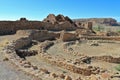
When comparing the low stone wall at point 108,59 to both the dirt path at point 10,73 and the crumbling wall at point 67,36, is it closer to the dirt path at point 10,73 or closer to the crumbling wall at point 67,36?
the dirt path at point 10,73

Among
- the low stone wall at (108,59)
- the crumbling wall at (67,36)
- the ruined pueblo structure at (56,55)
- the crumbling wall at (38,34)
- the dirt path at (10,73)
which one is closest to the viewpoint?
the dirt path at (10,73)

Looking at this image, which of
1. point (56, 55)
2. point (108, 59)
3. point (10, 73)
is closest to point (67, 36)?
point (56, 55)

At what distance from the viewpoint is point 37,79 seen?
10469mm

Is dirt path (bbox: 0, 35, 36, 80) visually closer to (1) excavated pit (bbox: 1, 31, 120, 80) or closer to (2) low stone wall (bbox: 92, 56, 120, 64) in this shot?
(1) excavated pit (bbox: 1, 31, 120, 80)

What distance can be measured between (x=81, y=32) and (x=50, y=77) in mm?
27648

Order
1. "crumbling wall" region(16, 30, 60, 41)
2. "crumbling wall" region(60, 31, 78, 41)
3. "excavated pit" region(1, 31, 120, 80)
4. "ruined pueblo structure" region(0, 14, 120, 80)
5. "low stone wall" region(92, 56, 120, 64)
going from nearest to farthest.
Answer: "excavated pit" region(1, 31, 120, 80) < "ruined pueblo structure" region(0, 14, 120, 80) < "low stone wall" region(92, 56, 120, 64) < "crumbling wall" region(16, 30, 60, 41) < "crumbling wall" region(60, 31, 78, 41)

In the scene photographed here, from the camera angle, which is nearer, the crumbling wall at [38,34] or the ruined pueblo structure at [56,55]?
the ruined pueblo structure at [56,55]

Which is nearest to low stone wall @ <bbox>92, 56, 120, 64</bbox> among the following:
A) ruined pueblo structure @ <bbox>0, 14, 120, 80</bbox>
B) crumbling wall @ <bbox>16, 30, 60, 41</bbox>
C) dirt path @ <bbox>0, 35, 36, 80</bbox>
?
ruined pueblo structure @ <bbox>0, 14, 120, 80</bbox>

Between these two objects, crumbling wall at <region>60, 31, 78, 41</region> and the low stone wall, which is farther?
crumbling wall at <region>60, 31, 78, 41</region>

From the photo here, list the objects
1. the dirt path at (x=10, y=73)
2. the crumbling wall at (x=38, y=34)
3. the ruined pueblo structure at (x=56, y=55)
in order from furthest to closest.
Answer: the crumbling wall at (x=38, y=34)
the ruined pueblo structure at (x=56, y=55)
the dirt path at (x=10, y=73)

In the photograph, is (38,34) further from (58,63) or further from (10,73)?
(10,73)

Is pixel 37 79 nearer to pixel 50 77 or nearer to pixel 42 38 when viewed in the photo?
pixel 50 77

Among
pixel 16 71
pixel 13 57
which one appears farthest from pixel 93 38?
pixel 16 71

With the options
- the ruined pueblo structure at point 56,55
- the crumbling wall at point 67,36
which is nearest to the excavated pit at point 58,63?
the ruined pueblo structure at point 56,55
